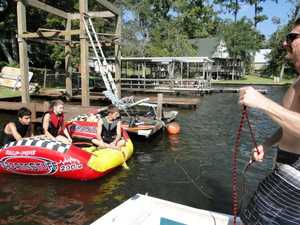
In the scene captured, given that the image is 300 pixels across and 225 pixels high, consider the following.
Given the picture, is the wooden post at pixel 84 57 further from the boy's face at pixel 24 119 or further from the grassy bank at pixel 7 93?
the grassy bank at pixel 7 93

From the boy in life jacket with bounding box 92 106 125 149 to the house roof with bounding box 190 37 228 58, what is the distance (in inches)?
1657

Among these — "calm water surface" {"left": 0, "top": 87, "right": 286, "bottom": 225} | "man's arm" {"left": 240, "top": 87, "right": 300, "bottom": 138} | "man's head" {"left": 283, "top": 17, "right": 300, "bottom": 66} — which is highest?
"man's head" {"left": 283, "top": 17, "right": 300, "bottom": 66}

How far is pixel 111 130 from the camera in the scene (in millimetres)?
9453

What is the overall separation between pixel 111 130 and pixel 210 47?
44.0m

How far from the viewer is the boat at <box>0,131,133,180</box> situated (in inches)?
305

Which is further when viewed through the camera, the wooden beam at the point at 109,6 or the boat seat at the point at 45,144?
the wooden beam at the point at 109,6

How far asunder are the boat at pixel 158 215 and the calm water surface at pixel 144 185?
2.26 m

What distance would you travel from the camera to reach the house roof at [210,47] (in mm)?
50412

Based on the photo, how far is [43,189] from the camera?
7723 millimetres

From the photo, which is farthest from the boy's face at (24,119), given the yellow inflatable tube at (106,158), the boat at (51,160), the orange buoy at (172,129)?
the orange buoy at (172,129)

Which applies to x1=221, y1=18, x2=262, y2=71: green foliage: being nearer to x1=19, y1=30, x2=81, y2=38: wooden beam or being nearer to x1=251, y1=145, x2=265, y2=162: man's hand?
x1=19, y1=30, x2=81, y2=38: wooden beam

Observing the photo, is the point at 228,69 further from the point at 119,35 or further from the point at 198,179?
the point at 198,179

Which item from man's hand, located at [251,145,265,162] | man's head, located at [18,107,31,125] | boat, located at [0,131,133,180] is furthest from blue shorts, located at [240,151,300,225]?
man's head, located at [18,107,31,125]

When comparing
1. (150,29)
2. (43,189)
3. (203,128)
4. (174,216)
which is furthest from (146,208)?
(150,29)
